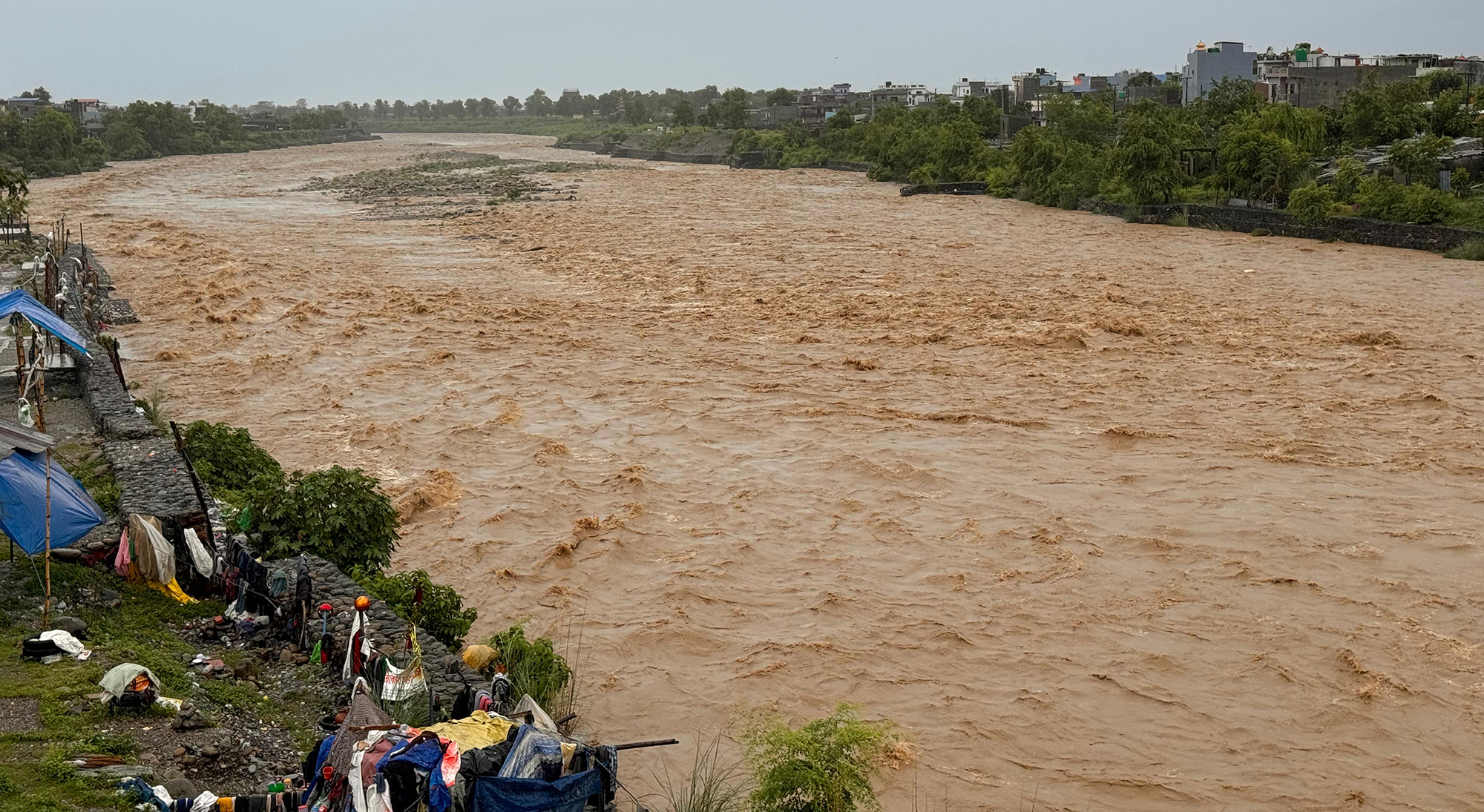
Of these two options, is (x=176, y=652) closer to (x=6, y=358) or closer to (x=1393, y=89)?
(x=6, y=358)

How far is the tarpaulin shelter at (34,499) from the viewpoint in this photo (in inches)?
361

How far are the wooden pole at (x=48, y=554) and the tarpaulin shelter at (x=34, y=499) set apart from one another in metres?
0.04

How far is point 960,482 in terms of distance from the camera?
1426 cm

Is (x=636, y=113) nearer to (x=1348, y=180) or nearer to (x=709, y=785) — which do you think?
(x=1348, y=180)

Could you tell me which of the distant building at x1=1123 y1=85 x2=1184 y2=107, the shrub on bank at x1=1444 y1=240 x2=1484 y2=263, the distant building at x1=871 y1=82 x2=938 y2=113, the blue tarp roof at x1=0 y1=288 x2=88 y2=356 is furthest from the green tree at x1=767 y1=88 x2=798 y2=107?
the blue tarp roof at x1=0 y1=288 x2=88 y2=356

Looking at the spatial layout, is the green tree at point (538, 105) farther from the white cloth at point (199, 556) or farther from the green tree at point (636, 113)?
the white cloth at point (199, 556)

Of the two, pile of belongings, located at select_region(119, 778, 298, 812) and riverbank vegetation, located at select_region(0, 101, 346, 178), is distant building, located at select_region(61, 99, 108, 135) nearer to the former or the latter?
riverbank vegetation, located at select_region(0, 101, 346, 178)

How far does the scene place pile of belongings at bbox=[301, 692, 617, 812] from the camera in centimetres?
629

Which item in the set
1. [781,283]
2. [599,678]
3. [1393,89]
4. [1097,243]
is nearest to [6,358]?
[599,678]

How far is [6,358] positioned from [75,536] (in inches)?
304

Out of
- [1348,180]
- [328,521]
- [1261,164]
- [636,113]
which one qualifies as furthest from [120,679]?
[636,113]

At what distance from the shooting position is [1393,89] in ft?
138

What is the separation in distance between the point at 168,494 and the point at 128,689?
10.6 feet

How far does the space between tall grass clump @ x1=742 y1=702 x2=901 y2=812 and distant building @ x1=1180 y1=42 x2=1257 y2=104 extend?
2514 inches
